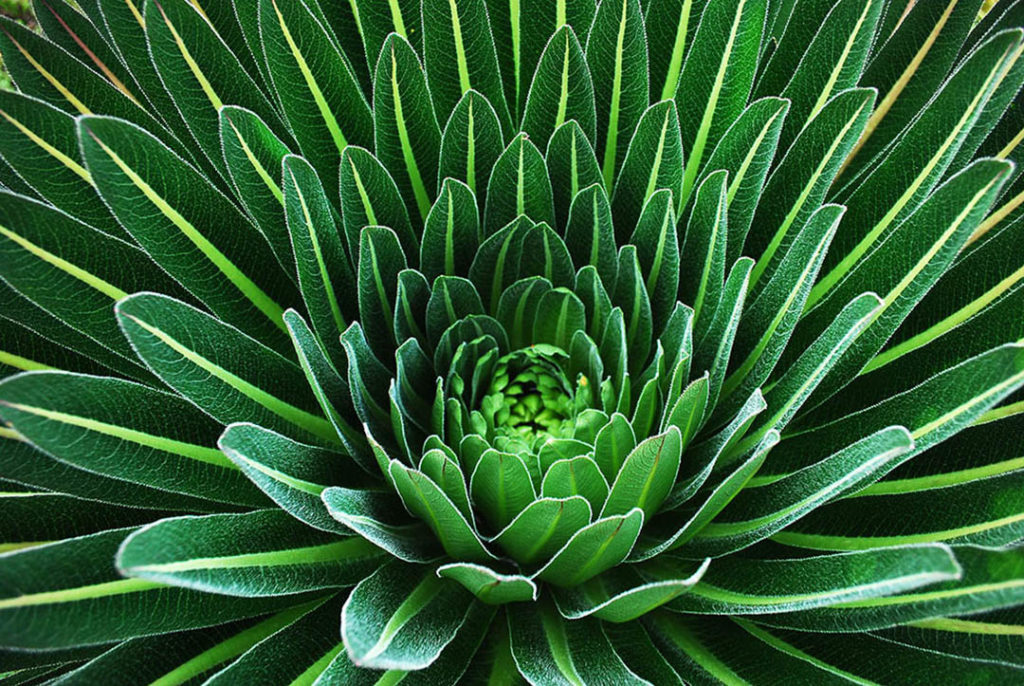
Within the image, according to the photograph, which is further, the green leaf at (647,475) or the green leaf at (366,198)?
the green leaf at (366,198)

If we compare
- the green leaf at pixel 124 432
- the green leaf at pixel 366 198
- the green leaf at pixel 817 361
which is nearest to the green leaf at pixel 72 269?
the green leaf at pixel 124 432

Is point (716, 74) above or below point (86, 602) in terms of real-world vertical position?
above

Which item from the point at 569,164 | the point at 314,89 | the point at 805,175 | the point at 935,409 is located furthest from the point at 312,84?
the point at 935,409

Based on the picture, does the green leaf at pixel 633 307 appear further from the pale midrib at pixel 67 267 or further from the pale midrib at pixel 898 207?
the pale midrib at pixel 67 267

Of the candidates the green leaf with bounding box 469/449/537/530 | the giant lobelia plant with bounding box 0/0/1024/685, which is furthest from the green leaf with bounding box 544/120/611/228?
the green leaf with bounding box 469/449/537/530

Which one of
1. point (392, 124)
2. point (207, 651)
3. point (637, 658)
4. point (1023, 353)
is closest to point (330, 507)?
point (207, 651)

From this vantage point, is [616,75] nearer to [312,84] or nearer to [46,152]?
[312,84]

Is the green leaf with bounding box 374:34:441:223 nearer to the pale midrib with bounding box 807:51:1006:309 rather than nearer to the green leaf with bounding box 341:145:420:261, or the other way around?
the green leaf with bounding box 341:145:420:261
